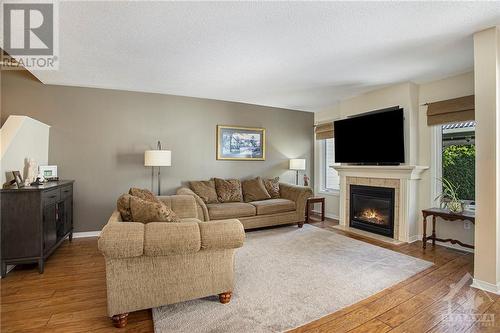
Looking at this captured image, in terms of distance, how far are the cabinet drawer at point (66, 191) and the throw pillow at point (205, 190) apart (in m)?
1.82

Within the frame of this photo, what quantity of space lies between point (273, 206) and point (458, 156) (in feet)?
9.52

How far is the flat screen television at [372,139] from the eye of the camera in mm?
3814

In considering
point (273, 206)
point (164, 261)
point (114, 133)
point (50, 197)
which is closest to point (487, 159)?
point (273, 206)

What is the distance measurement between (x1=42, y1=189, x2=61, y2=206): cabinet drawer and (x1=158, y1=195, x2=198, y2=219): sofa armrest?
4.10 feet

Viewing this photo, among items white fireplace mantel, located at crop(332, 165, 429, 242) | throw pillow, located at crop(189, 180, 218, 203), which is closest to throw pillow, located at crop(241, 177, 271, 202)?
throw pillow, located at crop(189, 180, 218, 203)

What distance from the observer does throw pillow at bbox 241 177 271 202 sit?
472cm

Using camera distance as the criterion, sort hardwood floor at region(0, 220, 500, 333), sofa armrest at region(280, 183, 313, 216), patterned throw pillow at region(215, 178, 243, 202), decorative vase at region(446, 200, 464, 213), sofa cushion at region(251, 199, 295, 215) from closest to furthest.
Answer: hardwood floor at region(0, 220, 500, 333)
decorative vase at region(446, 200, 464, 213)
sofa cushion at region(251, 199, 295, 215)
patterned throw pillow at region(215, 178, 243, 202)
sofa armrest at region(280, 183, 313, 216)

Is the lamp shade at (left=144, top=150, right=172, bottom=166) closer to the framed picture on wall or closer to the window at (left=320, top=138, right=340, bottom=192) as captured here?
the framed picture on wall

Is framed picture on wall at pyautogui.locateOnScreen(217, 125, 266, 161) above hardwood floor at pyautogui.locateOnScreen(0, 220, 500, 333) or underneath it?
above

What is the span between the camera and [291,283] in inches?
95.3

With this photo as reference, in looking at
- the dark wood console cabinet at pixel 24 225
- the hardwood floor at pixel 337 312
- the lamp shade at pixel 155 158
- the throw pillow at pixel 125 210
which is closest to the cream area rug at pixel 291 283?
the hardwood floor at pixel 337 312

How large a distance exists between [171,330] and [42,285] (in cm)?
164

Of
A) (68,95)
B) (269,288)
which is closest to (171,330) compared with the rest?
(269,288)

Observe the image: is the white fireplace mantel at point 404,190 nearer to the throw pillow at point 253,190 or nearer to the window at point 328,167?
the window at point 328,167
